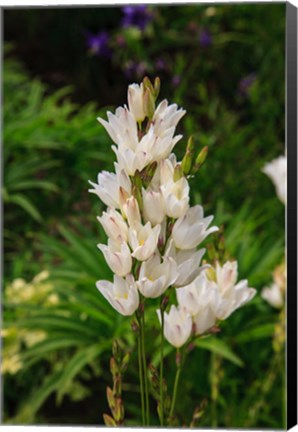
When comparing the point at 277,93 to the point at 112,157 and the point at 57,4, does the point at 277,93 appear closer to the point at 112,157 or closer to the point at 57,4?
the point at 112,157

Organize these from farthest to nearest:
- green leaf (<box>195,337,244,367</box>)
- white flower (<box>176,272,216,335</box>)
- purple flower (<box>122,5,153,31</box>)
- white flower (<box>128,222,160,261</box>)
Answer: purple flower (<box>122,5,153,31</box>) → green leaf (<box>195,337,244,367</box>) → white flower (<box>176,272,216,335</box>) → white flower (<box>128,222,160,261</box>)

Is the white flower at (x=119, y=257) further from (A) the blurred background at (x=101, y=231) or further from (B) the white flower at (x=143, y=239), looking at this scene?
(A) the blurred background at (x=101, y=231)

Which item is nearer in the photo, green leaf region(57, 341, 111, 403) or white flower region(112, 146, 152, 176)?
white flower region(112, 146, 152, 176)

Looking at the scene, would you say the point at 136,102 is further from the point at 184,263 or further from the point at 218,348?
the point at 218,348

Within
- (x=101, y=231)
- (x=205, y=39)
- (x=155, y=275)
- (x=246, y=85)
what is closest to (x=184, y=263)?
(x=155, y=275)

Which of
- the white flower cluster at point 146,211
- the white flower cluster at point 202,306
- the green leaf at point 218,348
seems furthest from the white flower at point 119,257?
the green leaf at point 218,348

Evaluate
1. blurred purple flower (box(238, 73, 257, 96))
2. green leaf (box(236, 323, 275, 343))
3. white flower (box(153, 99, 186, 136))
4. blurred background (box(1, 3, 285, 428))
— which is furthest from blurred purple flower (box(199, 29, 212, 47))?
white flower (box(153, 99, 186, 136))

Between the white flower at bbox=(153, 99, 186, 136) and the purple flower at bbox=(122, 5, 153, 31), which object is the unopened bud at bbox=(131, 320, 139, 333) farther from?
the purple flower at bbox=(122, 5, 153, 31)
